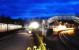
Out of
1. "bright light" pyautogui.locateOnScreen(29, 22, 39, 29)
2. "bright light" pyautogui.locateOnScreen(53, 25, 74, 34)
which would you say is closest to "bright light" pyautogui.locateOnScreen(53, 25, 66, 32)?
"bright light" pyautogui.locateOnScreen(53, 25, 74, 34)

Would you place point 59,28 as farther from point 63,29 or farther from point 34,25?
point 34,25

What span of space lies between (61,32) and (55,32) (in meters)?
0.23

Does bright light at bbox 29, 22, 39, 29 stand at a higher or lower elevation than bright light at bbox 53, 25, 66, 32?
higher

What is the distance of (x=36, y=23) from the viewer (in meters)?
6.13

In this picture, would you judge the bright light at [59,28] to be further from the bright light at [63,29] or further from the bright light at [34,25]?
the bright light at [34,25]

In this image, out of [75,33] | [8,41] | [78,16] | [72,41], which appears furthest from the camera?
[8,41]

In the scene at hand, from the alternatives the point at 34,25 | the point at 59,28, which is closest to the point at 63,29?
the point at 59,28

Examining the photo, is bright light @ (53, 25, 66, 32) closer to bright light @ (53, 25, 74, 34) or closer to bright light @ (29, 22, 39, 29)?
bright light @ (53, 25, 74, 34)

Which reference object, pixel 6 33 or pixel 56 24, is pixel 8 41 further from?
pixel 56 24

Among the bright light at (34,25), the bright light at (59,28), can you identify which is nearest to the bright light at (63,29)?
the bright light at (59,28)

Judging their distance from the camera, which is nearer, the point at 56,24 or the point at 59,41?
the point at 56,24

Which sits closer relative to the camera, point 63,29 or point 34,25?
point 63,29

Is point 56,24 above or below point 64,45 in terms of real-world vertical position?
above

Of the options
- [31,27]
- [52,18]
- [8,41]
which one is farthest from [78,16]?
[8,41]
